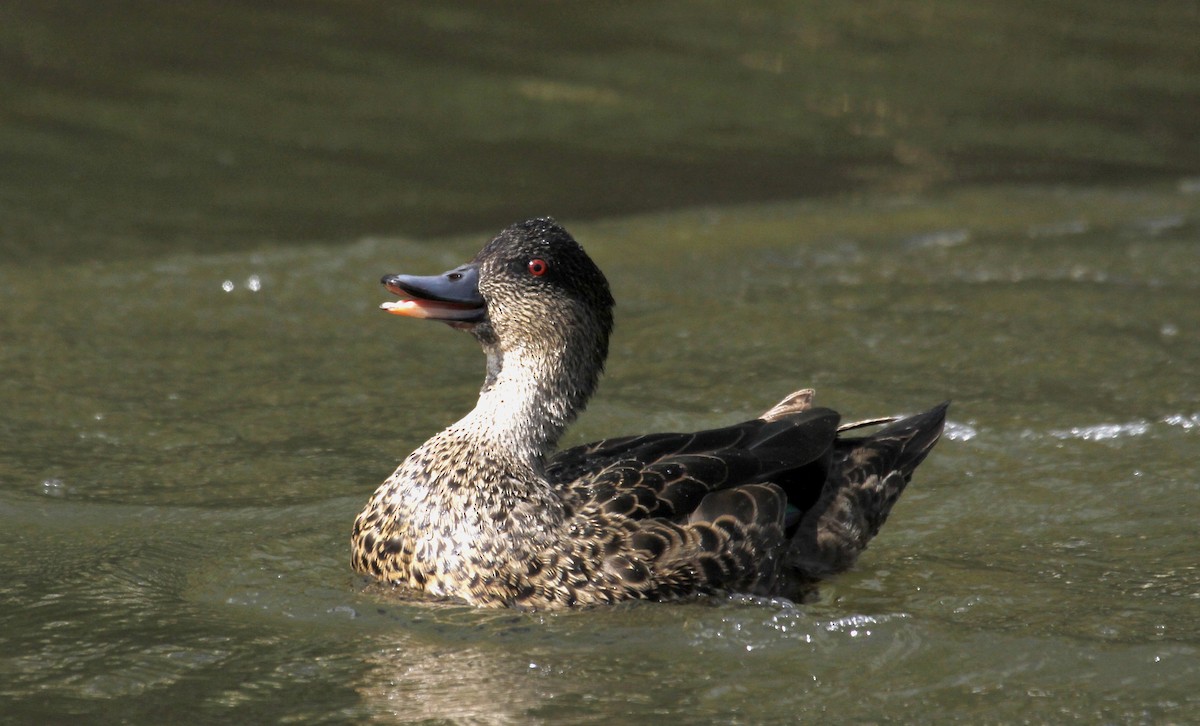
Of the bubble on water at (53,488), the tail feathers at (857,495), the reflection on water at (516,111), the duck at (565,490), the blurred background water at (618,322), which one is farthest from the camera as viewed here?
the reflection on water at (516,111)

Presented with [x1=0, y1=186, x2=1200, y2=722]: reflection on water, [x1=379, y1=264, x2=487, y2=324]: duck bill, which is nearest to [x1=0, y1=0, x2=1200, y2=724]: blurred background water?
[x1=0, y1=186, x2=1200, y2=722]: reflection on water

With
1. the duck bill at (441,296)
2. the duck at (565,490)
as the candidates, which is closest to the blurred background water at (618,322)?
the duck at (565,490)

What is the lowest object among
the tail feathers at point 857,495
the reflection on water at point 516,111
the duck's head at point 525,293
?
the tail feathers at point 857,495

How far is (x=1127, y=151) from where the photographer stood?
14.8 metres

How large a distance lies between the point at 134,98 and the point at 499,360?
8018 millimetres

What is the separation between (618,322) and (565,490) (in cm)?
390

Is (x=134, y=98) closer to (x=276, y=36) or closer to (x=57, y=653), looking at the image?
(x=276, y=36)

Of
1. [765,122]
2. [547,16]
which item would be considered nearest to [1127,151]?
[765,122]

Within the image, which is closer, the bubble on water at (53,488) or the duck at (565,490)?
the duck at (565,490)

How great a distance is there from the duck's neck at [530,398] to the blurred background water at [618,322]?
2.40 ft

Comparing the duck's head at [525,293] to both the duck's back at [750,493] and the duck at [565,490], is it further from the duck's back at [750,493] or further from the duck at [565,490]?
the duck's back at [750,493]

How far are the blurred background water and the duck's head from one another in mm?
1102

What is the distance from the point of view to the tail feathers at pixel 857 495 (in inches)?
276

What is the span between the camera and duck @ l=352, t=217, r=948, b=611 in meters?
6.35
